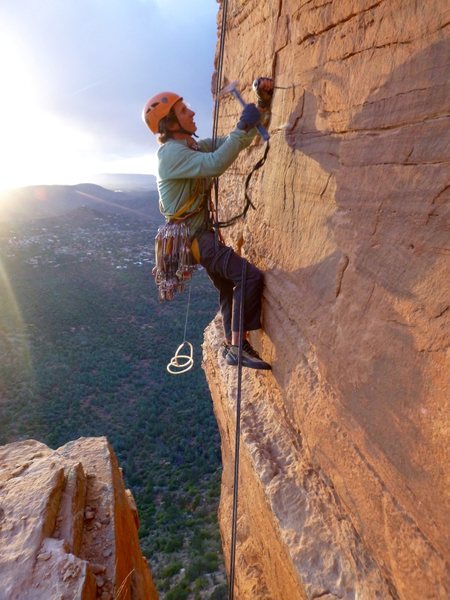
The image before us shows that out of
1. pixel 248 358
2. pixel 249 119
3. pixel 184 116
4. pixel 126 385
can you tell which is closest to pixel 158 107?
pixel 184 116

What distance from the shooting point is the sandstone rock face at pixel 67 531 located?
2.52m

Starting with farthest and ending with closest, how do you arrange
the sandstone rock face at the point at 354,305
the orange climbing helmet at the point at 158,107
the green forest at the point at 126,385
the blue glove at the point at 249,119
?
1. the green forest at the point at 126,385
2. the orange climbing helmet at the point at 158,107
3. the blue glove at the point at 249,119
4. the sandstone rock face at the point at 354,305

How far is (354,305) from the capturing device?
7.94 feet

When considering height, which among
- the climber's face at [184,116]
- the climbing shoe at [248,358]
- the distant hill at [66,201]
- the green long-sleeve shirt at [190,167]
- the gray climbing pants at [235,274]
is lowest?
the distant hill at [66,201]

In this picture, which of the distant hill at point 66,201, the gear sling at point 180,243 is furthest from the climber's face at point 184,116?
the distant hill at point 66,201

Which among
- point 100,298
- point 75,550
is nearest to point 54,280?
point 100,298

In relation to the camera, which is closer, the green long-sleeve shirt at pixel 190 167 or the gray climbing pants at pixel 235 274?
the green long-sleeve shirt at pixel 190 167

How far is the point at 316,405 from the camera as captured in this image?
9.29ft

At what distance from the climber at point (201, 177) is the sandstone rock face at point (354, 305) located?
0.51 feet

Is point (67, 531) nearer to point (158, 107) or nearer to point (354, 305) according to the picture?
point (354, 305)

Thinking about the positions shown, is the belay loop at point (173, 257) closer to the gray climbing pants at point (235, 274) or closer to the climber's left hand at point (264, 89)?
the gray climbing pants at point (235, 274)

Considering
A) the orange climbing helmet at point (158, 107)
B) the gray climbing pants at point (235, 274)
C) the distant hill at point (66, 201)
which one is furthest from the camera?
the distant hill at point (66, 201)

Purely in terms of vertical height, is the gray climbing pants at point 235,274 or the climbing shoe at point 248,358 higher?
the gray climbing pants at point 235,274

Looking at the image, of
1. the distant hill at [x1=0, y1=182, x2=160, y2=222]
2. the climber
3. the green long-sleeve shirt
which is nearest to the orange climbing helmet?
the climber
